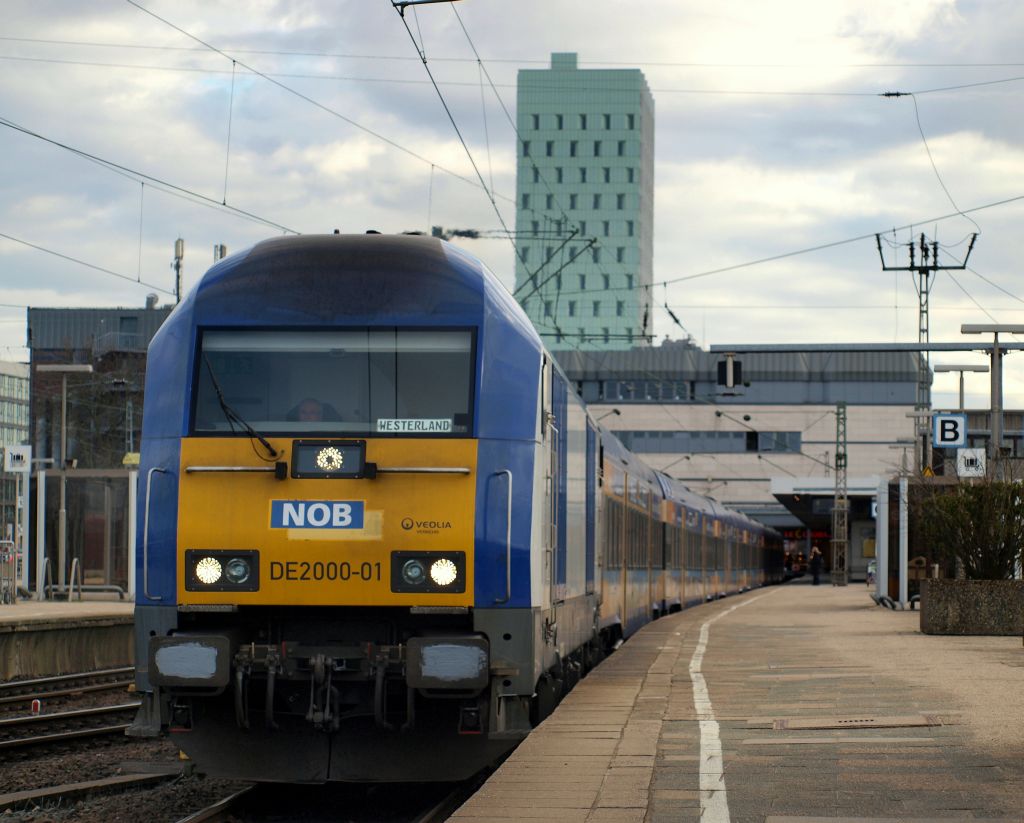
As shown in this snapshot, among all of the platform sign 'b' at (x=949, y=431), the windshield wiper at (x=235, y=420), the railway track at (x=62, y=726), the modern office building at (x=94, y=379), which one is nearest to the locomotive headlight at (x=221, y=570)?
the windshield wiper at (x=235, y=420)

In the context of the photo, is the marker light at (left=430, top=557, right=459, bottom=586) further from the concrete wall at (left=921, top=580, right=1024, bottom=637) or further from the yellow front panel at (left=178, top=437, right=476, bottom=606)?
the concrete wall at (left=921, top=580, right=1024, bottom=637)

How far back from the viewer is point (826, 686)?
14.3 metres

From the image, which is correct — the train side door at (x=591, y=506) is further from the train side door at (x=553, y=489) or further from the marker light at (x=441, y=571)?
the marker light at (x=441, y=571)

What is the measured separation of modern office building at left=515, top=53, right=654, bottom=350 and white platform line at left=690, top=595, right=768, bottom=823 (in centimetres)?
14402

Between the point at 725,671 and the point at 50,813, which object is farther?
the point at 725,671

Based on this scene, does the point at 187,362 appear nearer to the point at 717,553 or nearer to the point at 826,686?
the point at 826,686

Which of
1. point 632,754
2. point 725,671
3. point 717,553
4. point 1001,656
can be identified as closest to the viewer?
point 632,754

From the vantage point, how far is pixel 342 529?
31.9ft

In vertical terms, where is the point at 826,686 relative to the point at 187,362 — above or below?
below

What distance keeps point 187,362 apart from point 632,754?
12.3 ft

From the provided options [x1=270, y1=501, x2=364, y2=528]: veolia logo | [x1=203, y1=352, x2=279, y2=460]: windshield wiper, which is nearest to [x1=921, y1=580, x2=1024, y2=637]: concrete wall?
[x1=270, y1=501, x2=364, y2=528]: veolia logo

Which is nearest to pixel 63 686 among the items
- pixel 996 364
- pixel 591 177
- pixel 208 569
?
pixel 208 569

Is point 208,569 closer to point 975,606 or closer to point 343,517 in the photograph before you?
point 343,517

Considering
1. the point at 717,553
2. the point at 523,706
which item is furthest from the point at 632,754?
the point at 717,553
